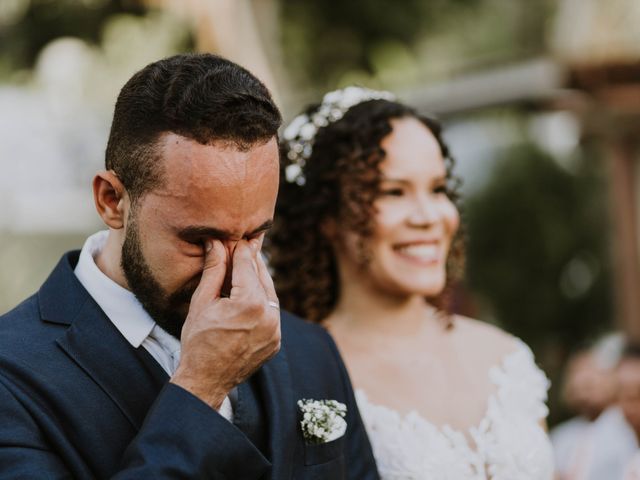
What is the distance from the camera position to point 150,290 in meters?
2.37

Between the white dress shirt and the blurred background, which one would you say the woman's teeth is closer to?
the blurred background

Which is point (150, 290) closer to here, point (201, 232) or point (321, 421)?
point (201, 232)

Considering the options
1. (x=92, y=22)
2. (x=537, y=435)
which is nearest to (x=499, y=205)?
(x=92, y=22)

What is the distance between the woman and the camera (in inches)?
135

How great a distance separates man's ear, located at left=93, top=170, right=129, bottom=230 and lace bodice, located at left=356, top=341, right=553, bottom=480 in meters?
1.40

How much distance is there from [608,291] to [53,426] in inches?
458

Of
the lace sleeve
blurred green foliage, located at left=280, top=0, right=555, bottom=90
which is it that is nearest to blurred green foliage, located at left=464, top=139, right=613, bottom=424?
blurred green foliage, located at left=280, top=0, right=555, bottom=90

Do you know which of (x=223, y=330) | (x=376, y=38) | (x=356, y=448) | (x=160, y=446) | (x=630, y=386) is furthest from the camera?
(x=376, y=38)

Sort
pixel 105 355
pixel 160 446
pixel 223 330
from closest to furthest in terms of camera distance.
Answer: pixel 160 446 < pixel 223 330 < pixel 105 355

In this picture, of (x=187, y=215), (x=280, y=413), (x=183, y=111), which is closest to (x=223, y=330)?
(x=187, y=215)

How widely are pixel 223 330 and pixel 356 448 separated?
0.75 metres

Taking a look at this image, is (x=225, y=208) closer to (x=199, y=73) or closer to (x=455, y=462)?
(x=199, y=73)

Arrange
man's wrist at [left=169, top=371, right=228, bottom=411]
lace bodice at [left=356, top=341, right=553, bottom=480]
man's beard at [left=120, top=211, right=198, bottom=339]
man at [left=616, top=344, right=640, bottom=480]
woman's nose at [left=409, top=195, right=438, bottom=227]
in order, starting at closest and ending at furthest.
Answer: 1. man's wrist at [left=169, top=371, right=228, bottom=411]
2. man's beard at [left=120, top=211, right=198, bottom=339]
3. lace bodice at [left=356, top=341, right=553, bottom=480]
4. woman's nose at [left=409, top=195, right=438, bottom=227]
5. man at [left=616, top=344, right=640, bottom=480]

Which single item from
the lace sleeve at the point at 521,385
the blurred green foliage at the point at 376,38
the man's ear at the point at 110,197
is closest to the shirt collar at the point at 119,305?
the man's ear at the point at 110,197
